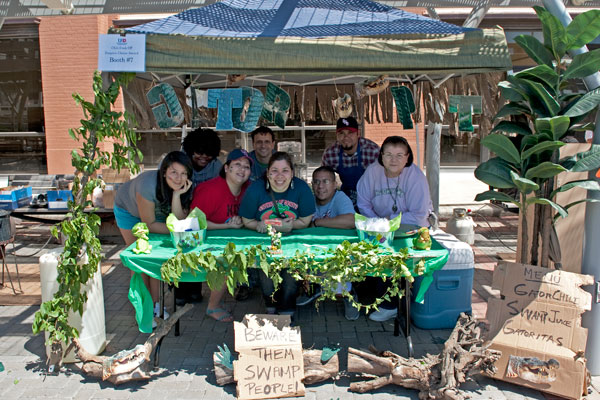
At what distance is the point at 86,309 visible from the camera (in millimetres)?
3365

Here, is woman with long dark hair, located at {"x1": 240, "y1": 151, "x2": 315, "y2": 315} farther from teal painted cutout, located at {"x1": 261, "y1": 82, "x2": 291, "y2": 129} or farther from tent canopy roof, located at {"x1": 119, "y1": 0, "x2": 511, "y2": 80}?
teal painted cutout, located at {"x1": 261, "y1": 82, "x2": 291, "y2": 129}

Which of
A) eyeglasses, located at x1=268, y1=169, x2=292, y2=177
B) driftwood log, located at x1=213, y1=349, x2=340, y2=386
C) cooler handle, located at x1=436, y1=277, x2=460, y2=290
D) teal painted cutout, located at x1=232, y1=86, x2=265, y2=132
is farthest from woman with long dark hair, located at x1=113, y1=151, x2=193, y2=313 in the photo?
cooler handle, located at x1=436, y1=277, x2=460, y2=290

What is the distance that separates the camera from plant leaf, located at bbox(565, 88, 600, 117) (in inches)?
117

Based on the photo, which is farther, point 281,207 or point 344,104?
point 344,104

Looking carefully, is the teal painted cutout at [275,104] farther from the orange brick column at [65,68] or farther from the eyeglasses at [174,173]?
the orange brick column at [65,68]

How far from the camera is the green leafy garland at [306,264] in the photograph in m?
3.02

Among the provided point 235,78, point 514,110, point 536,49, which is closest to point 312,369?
point 514,110

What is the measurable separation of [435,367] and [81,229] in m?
2.57

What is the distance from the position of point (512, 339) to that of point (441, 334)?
0.82m

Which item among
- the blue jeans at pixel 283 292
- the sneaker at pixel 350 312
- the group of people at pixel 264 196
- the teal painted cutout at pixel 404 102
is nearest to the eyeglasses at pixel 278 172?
the group of people at pixel 264 196

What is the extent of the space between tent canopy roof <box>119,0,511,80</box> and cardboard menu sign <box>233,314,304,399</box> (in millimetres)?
1855

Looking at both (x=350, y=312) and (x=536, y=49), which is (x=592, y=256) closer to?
(x=536, y=49)

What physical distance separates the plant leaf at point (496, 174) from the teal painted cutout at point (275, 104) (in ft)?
9.05

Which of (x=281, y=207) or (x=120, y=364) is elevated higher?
(x=281, y=207)
